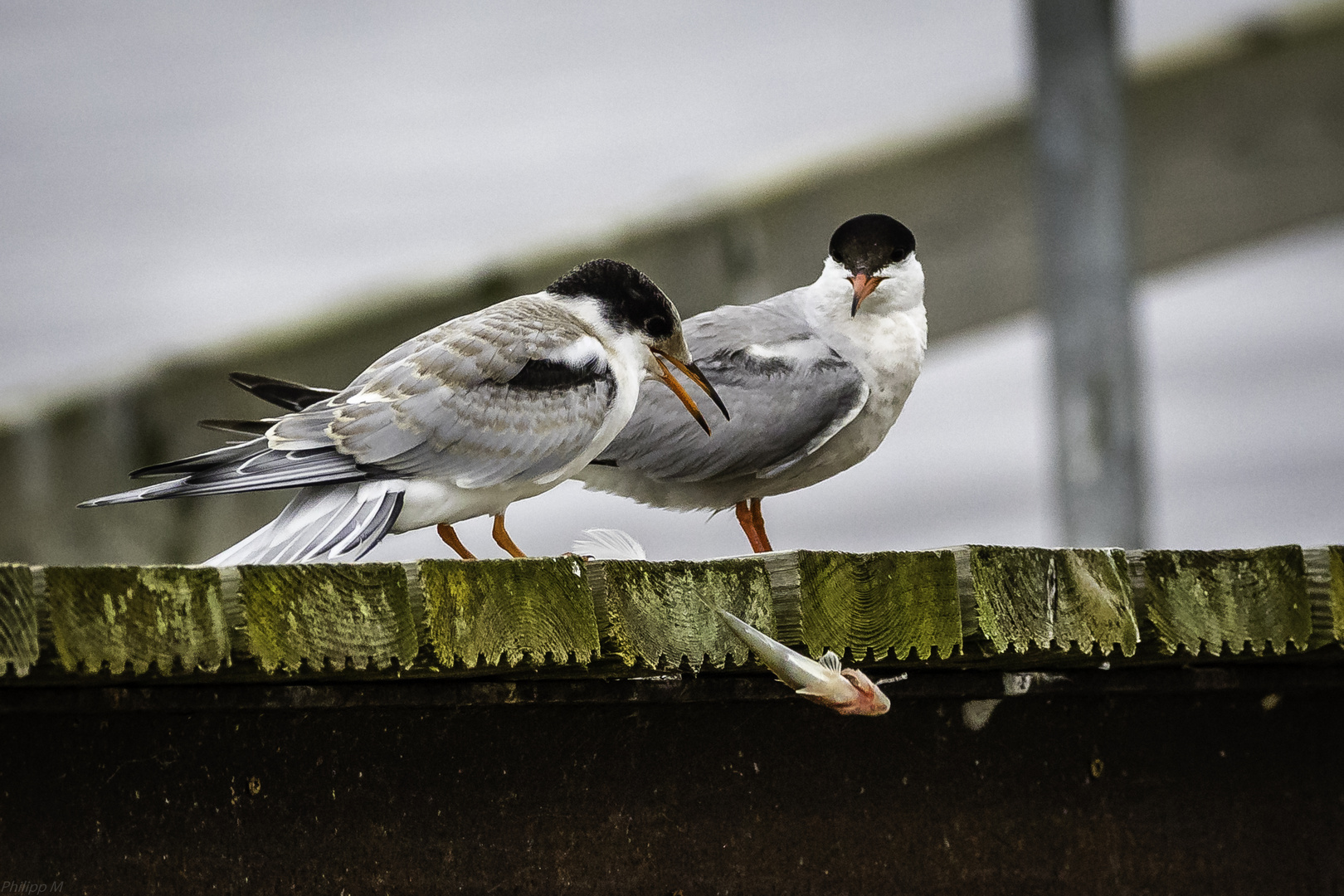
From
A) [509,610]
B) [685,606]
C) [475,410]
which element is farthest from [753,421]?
[509,610]

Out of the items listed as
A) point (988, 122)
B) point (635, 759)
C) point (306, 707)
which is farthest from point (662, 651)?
point (988, 122)

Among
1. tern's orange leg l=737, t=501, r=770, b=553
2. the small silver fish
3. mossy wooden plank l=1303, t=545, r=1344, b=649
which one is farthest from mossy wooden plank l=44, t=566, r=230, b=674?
tern's orange leg l=737, t=501, r=770, b=553

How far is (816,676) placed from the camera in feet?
6.98

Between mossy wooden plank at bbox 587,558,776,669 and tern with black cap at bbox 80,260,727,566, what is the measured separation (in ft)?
2.13

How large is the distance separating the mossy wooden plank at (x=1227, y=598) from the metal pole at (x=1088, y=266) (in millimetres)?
2775

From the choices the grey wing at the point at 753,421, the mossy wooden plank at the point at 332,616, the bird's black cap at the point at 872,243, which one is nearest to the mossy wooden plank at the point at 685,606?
the mossy wooden plank at the point at 332,616

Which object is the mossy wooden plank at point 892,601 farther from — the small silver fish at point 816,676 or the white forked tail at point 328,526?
the white forked tail at point 328,526

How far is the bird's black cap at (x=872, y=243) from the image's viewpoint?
370 cm

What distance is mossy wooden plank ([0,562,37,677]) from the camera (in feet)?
5.86

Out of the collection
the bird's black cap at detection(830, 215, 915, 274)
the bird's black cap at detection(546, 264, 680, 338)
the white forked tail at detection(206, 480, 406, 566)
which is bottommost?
the white forked tail at detection(206, 480, 406, 566)

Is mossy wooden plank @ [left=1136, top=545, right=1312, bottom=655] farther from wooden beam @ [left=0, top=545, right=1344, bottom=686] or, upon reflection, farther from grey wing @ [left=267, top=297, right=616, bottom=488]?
grey wing @ [left=267, top=297, right=616, bottom=488]

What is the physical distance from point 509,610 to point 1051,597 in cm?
81

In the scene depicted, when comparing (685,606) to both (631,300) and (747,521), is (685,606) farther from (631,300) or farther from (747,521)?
(747,521)

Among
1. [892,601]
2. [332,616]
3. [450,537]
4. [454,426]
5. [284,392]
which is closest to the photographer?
[332,616]
